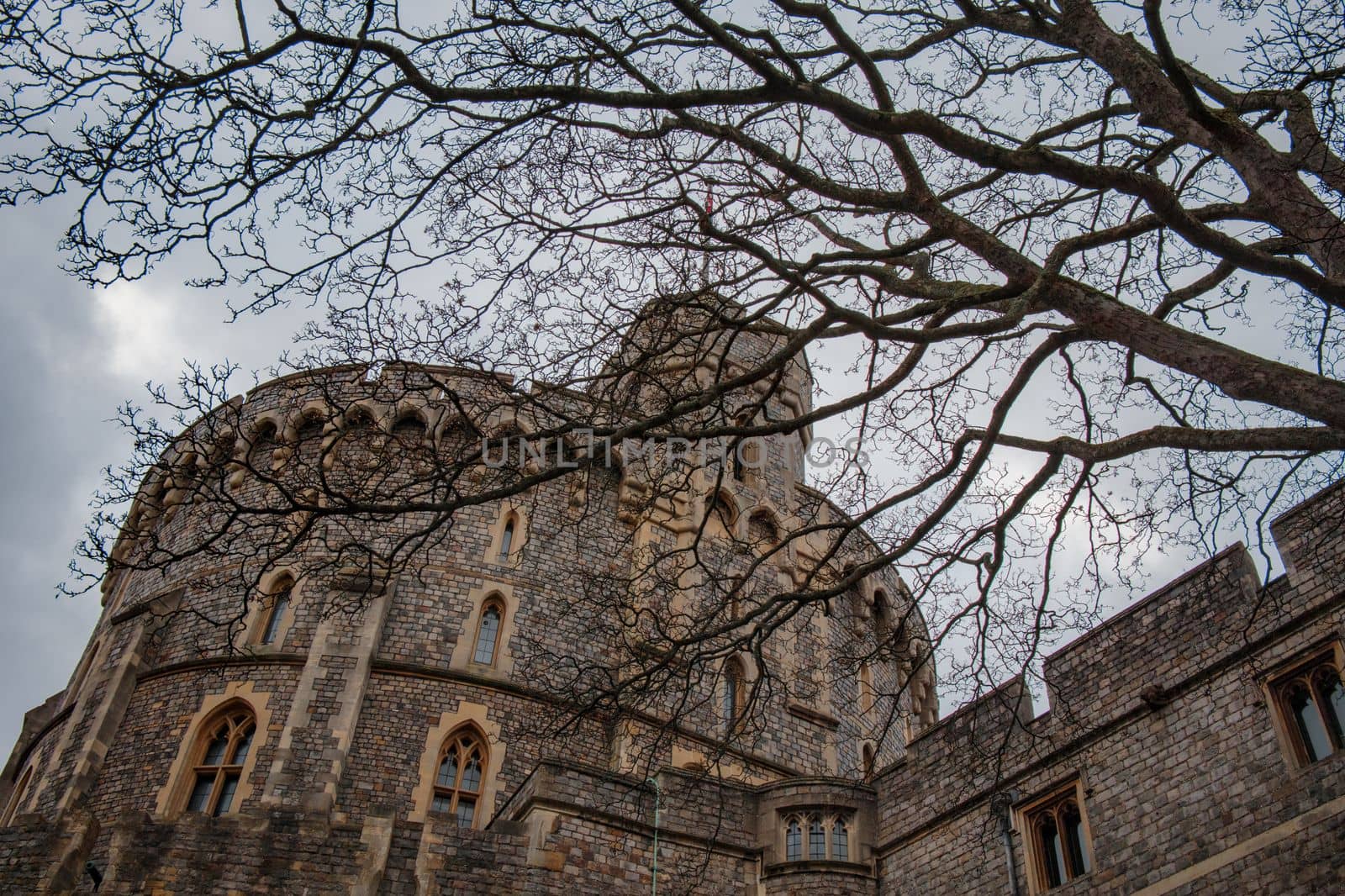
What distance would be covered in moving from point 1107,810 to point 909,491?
5.47 metres

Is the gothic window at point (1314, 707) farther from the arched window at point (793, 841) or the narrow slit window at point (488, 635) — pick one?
the narrow slit window at point (488, 635)

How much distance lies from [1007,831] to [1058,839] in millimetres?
629

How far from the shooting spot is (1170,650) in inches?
477

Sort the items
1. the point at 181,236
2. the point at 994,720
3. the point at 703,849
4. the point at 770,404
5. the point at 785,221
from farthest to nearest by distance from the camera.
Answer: the point at 770,404 < the point at 703,849 < the point at 994,720 < the point at 785,221 < the point at 181,236

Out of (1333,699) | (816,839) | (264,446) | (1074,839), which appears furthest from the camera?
(264,446)

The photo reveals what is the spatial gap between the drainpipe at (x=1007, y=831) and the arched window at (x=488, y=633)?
885cm

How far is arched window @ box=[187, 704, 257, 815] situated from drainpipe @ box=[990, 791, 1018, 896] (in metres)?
10.7

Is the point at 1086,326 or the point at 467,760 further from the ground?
the point at 467,760

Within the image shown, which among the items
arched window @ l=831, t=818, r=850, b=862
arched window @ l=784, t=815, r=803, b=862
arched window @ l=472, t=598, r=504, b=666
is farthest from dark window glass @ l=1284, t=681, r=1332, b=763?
arched window @ l=472, t=598, r=504, b=666

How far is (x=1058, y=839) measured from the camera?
12.4 metres

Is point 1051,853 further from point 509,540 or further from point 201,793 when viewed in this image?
point 201,793

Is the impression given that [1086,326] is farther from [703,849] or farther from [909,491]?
[703,849]

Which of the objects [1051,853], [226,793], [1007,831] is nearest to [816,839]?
[1007,831]

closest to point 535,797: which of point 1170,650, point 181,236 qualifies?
point 1170,650
